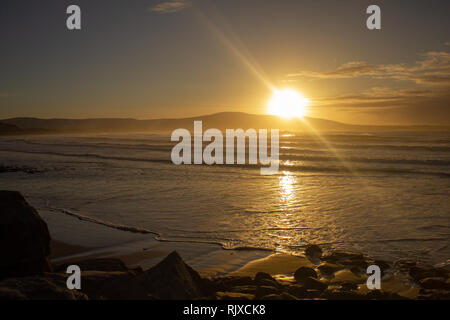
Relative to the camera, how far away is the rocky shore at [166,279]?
382cm

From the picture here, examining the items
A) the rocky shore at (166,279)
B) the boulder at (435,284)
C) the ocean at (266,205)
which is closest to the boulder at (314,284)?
the rocky shore at (166,279)

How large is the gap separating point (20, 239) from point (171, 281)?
1.99 metres

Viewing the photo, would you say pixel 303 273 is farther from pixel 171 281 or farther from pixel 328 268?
pixel 171 281

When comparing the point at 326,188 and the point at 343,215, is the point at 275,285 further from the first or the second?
the point at 326,188

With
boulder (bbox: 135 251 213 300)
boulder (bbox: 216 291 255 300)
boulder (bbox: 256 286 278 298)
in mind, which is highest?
boulder (bbox: 135 251 213 300)

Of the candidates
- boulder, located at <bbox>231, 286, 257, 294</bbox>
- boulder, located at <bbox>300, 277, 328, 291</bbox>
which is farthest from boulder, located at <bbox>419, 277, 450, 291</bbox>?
boulder, located at <bbox>231, 286, 257, 294</bbox>

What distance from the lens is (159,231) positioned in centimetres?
761

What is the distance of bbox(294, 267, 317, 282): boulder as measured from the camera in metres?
5.02

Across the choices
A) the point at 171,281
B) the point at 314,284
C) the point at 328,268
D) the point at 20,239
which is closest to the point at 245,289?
the point at 314,284

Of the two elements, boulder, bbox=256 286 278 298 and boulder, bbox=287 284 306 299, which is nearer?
boulder, bbox=256 286 278 298

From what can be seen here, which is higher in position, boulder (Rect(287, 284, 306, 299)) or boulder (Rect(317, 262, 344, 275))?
boulder (Rect(317, 262, 344, 275))

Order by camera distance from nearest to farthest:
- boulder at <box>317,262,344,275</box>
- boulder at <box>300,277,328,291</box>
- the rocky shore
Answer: the rocky shore → boulder at <box>300,277,328,291</box> → boulder at <box>317,262,344,275</box>

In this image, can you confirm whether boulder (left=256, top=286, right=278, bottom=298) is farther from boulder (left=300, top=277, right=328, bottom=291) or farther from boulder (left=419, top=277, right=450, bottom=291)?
boulder (left=419, top=277, right=450, bottom=291)
